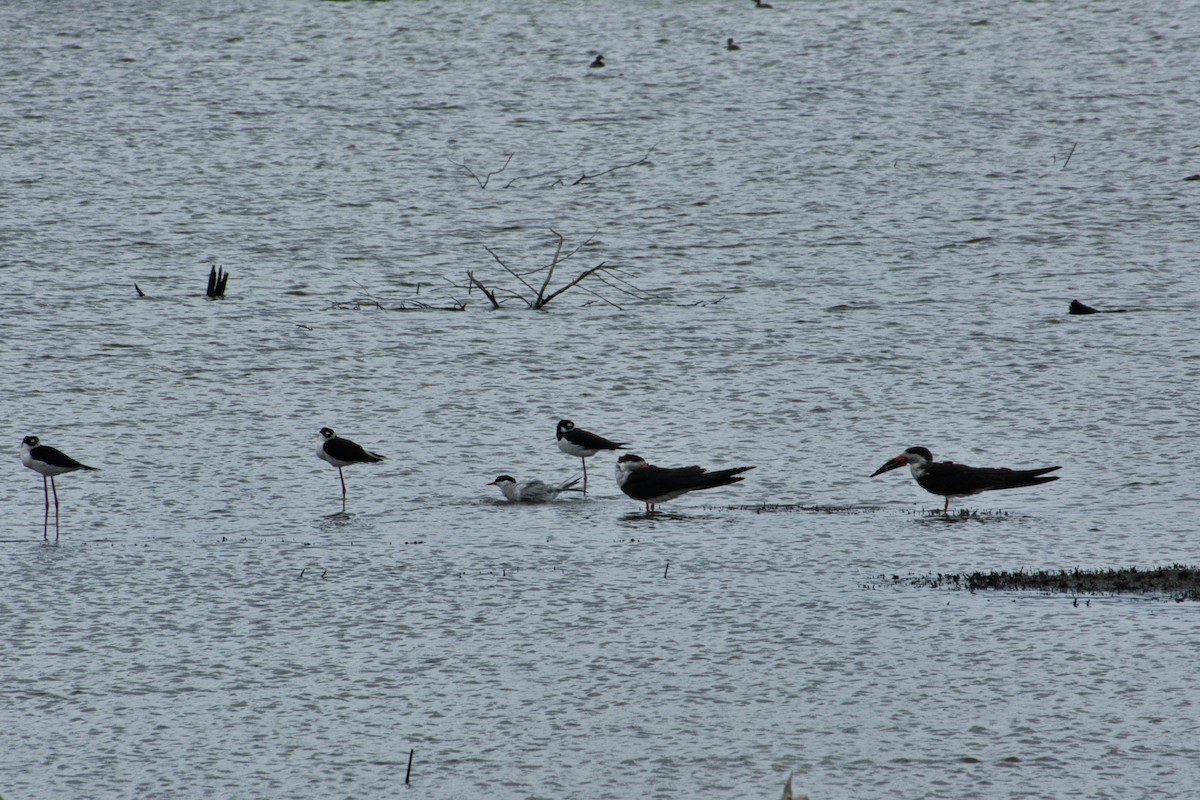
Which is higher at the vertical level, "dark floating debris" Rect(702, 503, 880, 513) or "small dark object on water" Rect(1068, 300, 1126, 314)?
"small dark object on water" Rect(1068, 300, 1126, 314)

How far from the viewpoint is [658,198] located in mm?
27344

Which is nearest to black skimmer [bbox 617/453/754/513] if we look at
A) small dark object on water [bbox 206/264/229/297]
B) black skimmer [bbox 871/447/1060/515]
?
black skimmer [bbox 871/447/1060/515]

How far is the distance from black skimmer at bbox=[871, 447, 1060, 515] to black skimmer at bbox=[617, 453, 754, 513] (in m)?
1.45

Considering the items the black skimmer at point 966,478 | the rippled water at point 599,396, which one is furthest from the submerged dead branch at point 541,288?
the black skimmer at point 966,478

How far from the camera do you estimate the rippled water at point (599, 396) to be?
817 cm

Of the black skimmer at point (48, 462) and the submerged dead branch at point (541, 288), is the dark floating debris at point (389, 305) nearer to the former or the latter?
the submerged dead branch at point (541, 288)

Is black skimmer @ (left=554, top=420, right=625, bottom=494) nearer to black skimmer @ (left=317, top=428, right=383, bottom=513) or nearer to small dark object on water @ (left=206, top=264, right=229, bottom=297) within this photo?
black skimmer @ (left=317, top=428, right=383, bottom=513)

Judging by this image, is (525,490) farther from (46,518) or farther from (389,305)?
(389,305)

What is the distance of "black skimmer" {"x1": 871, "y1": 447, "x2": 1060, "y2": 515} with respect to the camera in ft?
42.6

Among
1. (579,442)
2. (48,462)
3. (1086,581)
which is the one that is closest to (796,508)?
(579,442)

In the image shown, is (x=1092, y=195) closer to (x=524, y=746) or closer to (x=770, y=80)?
(x=770, y=80)

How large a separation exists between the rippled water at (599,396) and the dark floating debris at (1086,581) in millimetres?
326

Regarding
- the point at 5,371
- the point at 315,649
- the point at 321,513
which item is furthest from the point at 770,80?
the point at 315,649

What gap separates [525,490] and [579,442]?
101cm
